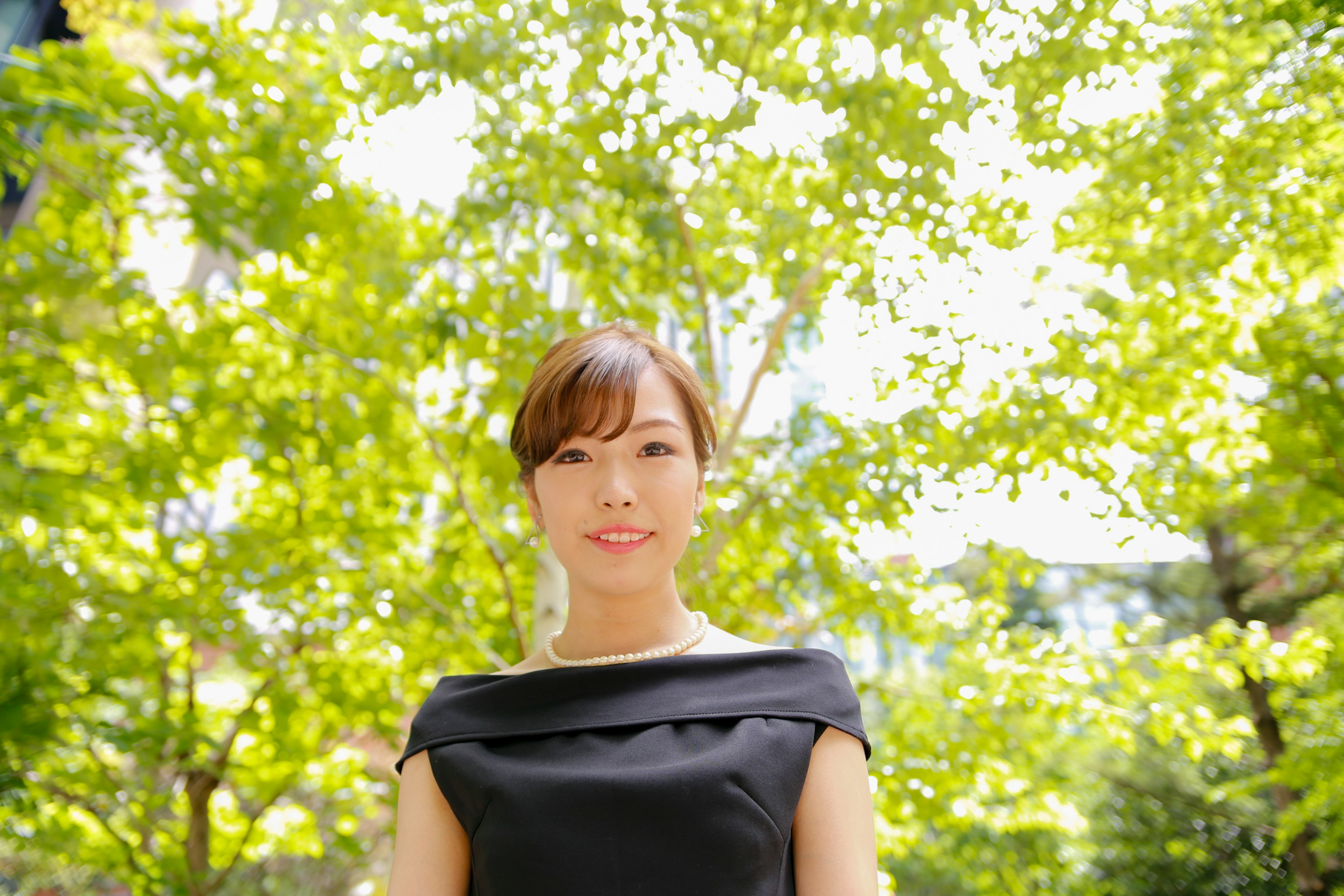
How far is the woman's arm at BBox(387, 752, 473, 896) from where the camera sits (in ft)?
3.54

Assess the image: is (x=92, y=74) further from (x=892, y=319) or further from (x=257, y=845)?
(x=257, y=845)

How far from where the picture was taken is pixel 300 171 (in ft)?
8.54

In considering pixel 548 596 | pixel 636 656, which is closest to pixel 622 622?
pixel 636 656

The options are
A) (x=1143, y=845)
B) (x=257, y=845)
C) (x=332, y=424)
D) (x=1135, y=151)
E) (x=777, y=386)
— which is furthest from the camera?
(x=1143, y=845)

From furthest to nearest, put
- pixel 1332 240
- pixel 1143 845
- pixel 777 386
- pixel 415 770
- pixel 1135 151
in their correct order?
1. pixel 1143 845
2. pixel 777 386
3. pixel 1135 151
4. pixel 1332 240
5. pixel 415 770

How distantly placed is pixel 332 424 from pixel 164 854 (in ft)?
5.10

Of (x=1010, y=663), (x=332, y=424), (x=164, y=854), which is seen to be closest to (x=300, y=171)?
(x=332, y=424)

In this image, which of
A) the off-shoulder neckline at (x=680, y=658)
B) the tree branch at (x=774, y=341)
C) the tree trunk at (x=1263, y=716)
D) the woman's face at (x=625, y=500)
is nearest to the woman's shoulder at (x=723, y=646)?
the off-shoulder neckline at (x=680, y=658)

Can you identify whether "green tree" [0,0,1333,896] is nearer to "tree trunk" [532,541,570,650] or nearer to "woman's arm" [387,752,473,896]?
"tree trunk" [532,541,570,650]

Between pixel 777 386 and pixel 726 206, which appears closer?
pixel 726 206

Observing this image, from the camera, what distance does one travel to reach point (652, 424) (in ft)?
3.77

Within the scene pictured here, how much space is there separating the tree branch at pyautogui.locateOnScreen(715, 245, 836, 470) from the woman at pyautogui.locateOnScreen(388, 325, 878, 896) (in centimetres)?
169

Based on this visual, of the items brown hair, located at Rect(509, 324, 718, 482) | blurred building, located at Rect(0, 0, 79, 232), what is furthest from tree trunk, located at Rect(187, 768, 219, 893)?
blurred building, located at Rect(0, 0, 79, 232)

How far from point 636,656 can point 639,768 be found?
8.3 inches
